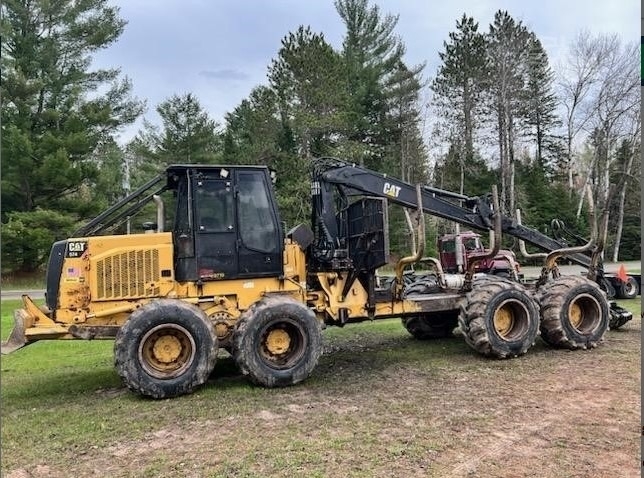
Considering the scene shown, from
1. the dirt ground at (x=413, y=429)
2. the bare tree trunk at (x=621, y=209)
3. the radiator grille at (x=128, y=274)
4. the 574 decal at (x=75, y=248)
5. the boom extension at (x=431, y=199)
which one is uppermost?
the bare tree trunk at (x=621, y=209)

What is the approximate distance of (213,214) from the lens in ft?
24.0

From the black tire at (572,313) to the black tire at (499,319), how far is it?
39 centimetres

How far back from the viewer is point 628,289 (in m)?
16.2

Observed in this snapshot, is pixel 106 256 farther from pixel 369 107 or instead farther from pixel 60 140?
pixel 369 107

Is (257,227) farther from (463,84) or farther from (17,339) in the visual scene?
(463,84)

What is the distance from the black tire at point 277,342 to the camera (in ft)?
22.4

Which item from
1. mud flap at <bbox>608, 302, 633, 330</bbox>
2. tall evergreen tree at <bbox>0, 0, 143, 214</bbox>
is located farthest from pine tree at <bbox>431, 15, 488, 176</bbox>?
mud flap at <bbox>608, 302, 633, 330</bbox>

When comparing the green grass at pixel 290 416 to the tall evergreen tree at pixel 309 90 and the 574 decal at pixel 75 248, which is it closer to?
the 574 decal at pixel 75 248

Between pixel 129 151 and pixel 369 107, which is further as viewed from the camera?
pixel 129 151

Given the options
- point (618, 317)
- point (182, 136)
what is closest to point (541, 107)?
point (182, 136)

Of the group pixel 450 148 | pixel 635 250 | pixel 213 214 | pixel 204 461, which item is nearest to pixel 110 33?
pixel 450 148

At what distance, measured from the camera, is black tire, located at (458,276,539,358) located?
316 inches

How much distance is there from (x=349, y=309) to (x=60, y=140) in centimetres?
2215

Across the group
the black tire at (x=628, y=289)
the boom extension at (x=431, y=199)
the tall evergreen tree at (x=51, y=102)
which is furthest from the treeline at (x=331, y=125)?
the boom extension at (x=431, y=199)
